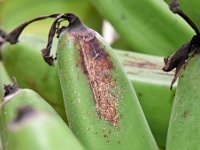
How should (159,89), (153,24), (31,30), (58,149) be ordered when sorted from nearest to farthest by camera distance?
(58,149) → (159,89) → (153,24) → (31,30)

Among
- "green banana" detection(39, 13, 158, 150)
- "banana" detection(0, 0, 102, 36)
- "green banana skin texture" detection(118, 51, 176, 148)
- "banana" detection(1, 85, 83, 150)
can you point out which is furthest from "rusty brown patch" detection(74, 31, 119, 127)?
"banana" detection(0, 0, 102, 36)

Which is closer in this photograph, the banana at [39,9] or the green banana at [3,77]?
the green banana at [3,77]

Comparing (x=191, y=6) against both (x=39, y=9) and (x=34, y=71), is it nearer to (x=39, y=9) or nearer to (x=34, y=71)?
(x=34, y=71)

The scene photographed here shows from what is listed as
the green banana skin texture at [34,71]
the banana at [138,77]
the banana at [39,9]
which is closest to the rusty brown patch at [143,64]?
the banana at [138,77]

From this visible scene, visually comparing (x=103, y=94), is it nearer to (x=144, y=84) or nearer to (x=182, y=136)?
(x=182, y=136)

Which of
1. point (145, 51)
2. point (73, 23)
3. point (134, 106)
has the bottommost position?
point (145, 51)

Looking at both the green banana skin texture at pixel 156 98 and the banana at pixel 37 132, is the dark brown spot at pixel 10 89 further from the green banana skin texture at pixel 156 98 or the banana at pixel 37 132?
the green banana skin texture at pixel 156 98

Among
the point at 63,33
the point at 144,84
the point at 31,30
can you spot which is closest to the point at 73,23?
the point at 63,33
